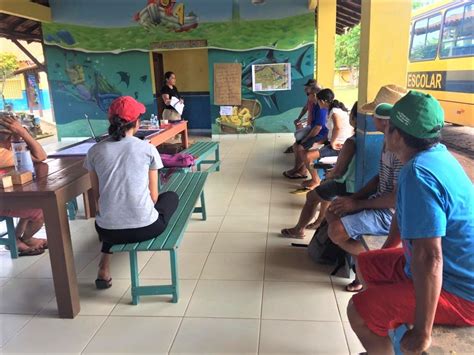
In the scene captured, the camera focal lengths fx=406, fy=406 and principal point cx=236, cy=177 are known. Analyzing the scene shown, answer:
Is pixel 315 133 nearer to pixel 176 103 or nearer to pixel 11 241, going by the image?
pixel 176 103

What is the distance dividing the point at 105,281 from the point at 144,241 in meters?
0.52

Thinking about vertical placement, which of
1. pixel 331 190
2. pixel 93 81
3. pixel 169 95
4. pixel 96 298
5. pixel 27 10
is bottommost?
pixel 96 298

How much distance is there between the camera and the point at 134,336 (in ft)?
7.11

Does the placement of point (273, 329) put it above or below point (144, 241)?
below

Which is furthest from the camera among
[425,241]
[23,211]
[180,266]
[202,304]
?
[23,211]

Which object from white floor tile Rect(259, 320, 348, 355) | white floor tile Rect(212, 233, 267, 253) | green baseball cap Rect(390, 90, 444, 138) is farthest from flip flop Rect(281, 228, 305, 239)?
green baseball cap Rect(390, 90, 444, 138)

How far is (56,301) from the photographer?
2.49 metres

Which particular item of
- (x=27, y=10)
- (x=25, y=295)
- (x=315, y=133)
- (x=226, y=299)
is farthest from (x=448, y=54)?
(x=27, y=10)

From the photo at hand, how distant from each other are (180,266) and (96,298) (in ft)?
2.06

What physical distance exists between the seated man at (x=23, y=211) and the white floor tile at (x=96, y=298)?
A: 26.4 inches

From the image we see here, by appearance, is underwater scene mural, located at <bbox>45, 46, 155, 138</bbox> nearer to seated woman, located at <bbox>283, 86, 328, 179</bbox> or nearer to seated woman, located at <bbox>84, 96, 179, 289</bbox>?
seated woman, located at <bbox>283, 86, 328, 179</bbox>

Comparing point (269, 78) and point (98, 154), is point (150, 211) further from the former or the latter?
point (269, 78)

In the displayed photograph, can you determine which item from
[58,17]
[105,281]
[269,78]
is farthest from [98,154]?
[58,17]

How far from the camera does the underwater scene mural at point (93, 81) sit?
8859 millimetres
